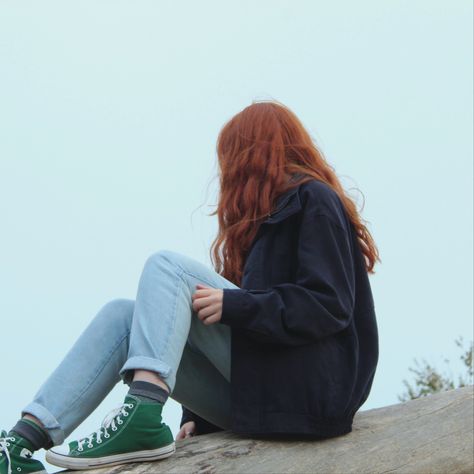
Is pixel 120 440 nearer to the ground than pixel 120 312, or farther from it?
nearer to the ground

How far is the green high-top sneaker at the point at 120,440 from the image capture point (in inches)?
122

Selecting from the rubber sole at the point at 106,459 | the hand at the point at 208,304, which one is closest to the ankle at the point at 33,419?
the rubber sole at the point at 106,459

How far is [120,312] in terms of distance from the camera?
3395 mm

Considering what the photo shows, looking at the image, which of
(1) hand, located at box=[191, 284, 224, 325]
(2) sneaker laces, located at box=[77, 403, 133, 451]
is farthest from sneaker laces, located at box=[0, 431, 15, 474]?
(1) hand, located at box=[191, 284, 224, 325]

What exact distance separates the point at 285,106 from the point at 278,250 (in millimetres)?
706

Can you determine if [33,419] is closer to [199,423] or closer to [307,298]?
[199,423]

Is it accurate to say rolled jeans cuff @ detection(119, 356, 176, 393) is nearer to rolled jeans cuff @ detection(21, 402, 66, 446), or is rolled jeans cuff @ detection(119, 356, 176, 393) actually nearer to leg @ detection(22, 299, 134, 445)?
leg @ detection(22, 299, 134, 445)

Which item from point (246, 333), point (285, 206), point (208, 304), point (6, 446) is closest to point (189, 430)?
point (246, 333)

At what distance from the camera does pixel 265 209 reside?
3.54 metres

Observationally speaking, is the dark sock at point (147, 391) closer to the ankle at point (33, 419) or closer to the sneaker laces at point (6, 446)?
the ankle at point (33, 419)

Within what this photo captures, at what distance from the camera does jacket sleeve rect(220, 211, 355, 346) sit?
324 centimetres

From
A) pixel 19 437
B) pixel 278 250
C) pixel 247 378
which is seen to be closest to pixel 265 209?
pixel 278 250

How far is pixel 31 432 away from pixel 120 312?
21.4 inches

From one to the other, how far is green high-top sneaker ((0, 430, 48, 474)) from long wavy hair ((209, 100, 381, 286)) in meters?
1.12
